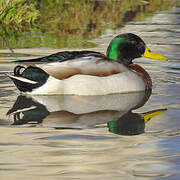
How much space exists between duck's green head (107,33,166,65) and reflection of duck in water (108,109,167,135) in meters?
1.83

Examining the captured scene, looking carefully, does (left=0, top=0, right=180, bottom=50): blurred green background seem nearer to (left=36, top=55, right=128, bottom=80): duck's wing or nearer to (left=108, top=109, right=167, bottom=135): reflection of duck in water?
(left=36, top=55, right=128, bottom=80): duck's wing

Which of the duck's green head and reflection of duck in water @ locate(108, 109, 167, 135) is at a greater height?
the duck's green head

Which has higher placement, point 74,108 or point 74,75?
point 74,75

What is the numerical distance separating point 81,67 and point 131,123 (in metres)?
1.70

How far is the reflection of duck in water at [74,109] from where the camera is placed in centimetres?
703

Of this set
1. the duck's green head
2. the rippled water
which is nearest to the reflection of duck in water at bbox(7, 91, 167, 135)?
the rippled water

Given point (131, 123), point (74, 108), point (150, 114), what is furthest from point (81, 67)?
point (131, 123)

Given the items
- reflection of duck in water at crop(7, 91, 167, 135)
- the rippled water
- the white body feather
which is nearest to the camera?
the rippled water

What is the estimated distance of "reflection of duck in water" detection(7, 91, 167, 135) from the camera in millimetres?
7031

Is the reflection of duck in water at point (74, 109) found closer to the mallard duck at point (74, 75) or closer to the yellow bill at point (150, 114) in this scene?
the mallard duck at point (74, 75)

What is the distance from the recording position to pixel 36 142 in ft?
19.9

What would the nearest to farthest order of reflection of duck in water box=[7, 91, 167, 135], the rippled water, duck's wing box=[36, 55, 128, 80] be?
the rippled water, reflection of duck in water box=[7, 91, 167, 135], duck's wing box=[36, 55, 128, 80]

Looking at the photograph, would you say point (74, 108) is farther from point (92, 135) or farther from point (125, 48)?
point (125, 48)

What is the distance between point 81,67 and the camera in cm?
838
